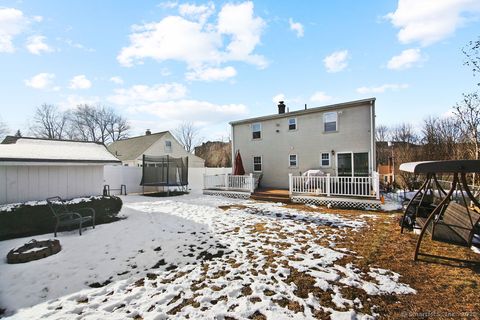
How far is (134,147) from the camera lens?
2417cm

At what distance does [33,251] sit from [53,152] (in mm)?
3891

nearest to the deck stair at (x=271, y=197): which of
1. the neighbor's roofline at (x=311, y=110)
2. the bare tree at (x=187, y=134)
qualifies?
the neighbor's roofline at (x=311, y=110)

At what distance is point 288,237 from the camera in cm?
544

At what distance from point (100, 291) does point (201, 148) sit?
126ft

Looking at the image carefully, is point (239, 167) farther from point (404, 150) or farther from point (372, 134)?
point (404, 150)

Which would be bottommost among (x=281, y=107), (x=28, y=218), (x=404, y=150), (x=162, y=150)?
(x=28, y=218)

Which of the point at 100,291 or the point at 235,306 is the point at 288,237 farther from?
the point at 100,291

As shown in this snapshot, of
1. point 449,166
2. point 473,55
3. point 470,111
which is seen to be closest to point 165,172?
point 449,166

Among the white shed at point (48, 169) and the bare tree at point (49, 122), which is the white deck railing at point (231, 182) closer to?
the white shed at point (48, 169)

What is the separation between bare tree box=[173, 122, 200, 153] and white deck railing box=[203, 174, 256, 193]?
1310 inches

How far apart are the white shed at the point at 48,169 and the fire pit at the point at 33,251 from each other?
Result: 266 cm

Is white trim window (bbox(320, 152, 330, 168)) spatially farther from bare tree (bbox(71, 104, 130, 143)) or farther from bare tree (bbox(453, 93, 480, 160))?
bare tree (bbox(71, 104, 130, 143))

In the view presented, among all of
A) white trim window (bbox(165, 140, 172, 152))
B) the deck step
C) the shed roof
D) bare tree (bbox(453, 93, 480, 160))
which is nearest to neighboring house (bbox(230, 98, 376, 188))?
the deck step

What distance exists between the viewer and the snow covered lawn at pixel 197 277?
2.76 meters
